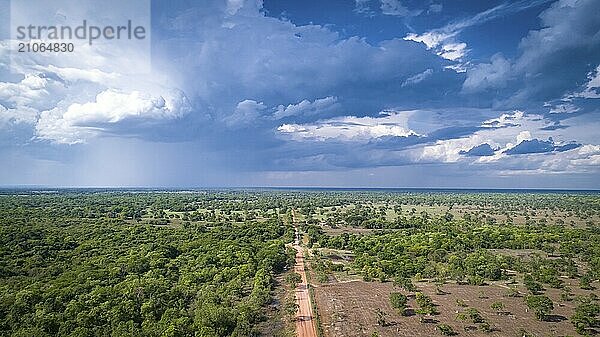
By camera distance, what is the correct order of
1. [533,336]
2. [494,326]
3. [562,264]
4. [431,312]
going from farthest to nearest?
[562,264] → [431,312] → [494,326] → [533,336]

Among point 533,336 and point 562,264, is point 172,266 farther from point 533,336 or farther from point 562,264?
point 562,264

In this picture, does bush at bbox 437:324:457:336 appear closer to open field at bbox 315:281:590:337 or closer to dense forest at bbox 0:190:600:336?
open field at bbox 315:281:590:337

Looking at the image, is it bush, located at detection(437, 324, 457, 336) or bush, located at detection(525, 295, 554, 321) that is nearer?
bush, located at detection(437, 324, 457, 336)

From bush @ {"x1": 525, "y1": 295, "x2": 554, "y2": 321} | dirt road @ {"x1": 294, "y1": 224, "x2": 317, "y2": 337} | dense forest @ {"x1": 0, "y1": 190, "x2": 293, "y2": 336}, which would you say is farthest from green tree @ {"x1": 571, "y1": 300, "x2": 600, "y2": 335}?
dense forest @ {"x1": 0, "y1": 190, "x2": 293, "y2": 336}

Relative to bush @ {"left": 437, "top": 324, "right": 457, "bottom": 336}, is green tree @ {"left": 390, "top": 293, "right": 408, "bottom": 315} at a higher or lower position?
higher

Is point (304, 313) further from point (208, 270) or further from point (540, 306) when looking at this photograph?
point (540, 306)

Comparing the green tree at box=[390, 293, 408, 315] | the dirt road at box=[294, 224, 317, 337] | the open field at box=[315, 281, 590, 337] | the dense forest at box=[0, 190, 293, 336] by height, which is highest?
the dense forest at box=[0, 190, 293, 336]

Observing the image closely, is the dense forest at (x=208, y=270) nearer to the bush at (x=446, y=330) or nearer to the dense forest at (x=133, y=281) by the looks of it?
the dense forest at (x=133, y=281)

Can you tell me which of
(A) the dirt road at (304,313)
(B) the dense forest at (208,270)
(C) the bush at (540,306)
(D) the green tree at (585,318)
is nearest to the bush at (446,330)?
(B) the dense forest at (208,270)

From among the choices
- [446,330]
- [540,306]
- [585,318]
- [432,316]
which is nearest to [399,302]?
[432,316]

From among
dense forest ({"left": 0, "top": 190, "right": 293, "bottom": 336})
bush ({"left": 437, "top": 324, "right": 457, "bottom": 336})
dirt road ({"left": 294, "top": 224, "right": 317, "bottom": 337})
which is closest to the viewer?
dense forest ({"left": 0, "top": 190, "right": 293, "bottom": 336})

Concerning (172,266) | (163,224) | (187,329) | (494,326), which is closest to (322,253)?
(172,266)
